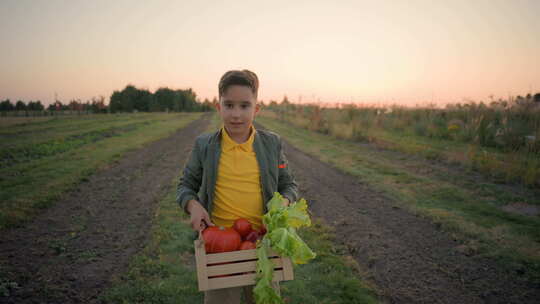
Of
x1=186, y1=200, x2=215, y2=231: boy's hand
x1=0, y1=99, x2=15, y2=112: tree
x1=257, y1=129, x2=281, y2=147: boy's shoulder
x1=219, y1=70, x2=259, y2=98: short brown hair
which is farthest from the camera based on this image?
x1=0, y1=99, x2=15, y2=112: tree

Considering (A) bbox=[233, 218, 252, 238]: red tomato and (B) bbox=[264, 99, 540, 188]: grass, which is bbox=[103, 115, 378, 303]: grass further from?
(B) bbox=[264, 99, 540, 188]: grass

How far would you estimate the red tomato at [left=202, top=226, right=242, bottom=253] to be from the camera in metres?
1.77

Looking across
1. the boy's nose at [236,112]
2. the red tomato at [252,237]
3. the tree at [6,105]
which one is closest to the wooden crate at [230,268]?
the red tomato at [252,237]

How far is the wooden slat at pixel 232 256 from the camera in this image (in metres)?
1.67

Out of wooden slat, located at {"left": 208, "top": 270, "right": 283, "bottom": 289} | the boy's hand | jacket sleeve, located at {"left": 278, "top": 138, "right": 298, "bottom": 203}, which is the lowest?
wooden slat, located at {"left": 208, "top": 270, "right": 283, "bottom": 289}

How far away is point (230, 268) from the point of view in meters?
1.66

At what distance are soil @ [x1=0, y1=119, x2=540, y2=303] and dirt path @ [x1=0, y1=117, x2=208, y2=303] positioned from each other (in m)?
0.01

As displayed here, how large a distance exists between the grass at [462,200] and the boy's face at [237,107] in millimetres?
4331

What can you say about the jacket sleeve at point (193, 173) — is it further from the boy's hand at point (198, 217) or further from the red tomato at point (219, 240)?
the red tomato at point (219, 240)

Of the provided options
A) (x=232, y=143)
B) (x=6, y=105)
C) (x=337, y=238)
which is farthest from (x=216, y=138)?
(x=6, y=105)

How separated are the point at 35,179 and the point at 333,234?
8059 millimetres

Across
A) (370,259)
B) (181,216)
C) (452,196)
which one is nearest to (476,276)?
(370,259)

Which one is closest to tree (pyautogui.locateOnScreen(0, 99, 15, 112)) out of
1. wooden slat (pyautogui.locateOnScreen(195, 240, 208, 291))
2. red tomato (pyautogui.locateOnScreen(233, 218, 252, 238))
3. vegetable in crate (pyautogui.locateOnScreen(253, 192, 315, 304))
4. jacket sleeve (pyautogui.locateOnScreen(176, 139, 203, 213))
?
jacket sleeve (pyautogui.locateOnScreen(176, 139, 203, 213))

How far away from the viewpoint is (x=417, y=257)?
4309mm
